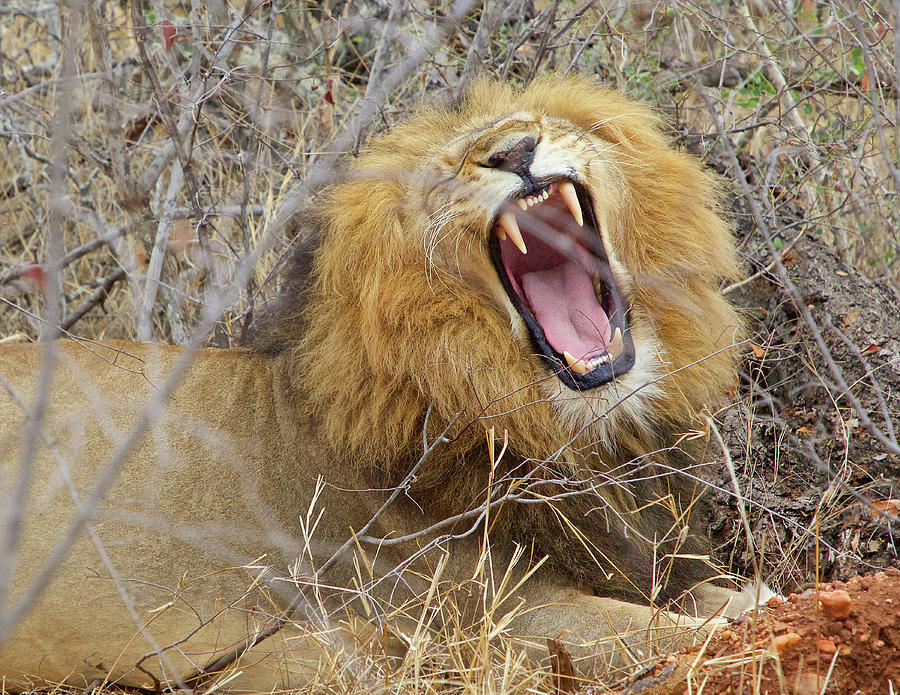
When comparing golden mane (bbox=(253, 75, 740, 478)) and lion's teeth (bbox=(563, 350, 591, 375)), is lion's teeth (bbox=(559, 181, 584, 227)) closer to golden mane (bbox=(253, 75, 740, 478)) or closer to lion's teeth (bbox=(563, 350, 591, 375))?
golden mane (bbox=(253, 75, 740, 478))

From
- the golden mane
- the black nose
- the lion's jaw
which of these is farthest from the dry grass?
the black nose

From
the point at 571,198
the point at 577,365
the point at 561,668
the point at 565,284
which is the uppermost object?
the point at 571,198

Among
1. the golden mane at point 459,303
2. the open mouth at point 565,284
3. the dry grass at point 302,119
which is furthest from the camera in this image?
the dry grass at point 302,119

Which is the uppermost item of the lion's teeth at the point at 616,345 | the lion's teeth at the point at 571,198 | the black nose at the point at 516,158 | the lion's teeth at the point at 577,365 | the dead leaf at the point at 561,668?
the black nose at the point at 516,158

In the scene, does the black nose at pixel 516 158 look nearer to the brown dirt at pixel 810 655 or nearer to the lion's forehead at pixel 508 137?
the lion's forehead at pixel 508 137

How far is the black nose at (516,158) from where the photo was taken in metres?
3.04

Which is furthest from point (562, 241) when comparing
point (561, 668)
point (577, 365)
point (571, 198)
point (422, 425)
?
point (561, 668)

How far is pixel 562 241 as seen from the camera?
3090 millimetres

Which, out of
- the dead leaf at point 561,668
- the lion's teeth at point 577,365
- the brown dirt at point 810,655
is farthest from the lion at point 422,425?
the brown dirt at point 810,655

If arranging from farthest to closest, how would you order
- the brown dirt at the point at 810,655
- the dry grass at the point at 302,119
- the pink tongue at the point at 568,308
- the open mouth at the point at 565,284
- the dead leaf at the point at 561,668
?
the dry grass at the point at 302,119, the pink tongue at the point at 568,308, the open mouth at the point at 565,284, the dead leaf at the point at 561,668, the brown dirt at the point at 810,655

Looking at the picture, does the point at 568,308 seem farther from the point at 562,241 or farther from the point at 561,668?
the point at 561,668

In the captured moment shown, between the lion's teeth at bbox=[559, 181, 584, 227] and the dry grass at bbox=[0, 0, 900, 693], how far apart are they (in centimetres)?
89

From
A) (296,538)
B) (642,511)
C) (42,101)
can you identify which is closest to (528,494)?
(642,511)

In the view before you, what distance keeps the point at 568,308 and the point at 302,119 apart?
2598 mm
